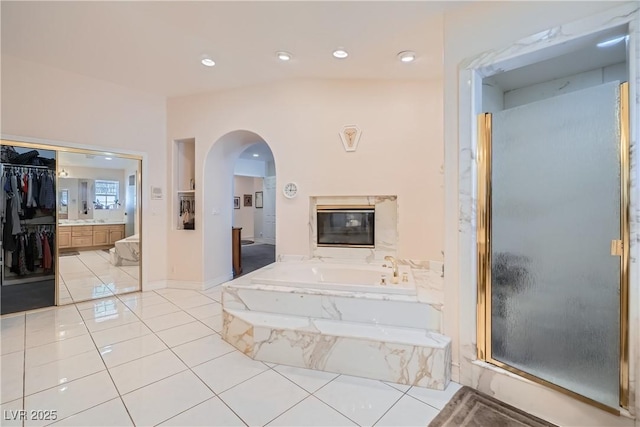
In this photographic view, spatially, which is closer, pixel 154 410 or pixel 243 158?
pixel 154 410

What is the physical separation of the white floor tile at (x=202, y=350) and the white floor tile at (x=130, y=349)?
20 cm

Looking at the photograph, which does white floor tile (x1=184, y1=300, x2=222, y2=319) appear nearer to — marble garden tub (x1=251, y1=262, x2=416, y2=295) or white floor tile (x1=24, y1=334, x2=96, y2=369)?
marble garden tub (x1=251, y1=262, x2=416, y2=295)

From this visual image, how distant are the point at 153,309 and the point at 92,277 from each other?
117cm

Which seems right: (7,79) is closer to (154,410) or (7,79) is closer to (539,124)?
(154,410)

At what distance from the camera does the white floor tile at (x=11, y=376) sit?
6.21 feet

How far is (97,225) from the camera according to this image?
393 centimetres

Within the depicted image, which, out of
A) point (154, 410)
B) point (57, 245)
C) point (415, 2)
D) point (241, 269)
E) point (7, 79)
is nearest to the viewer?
point (154, 410)

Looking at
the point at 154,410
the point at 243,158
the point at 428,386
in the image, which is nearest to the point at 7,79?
the point at 154,410

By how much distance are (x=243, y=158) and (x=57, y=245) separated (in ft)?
19.2

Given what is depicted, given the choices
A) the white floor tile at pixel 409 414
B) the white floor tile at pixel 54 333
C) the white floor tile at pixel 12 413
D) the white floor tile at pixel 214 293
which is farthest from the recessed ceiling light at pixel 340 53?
the white floor tile at pixel 54 333

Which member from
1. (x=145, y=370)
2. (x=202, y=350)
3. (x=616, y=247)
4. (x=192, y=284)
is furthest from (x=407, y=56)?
(x=192, y=284)

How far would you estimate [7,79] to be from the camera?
3.15 m

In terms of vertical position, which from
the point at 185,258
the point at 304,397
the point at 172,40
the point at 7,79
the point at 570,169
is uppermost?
the point at 172,40

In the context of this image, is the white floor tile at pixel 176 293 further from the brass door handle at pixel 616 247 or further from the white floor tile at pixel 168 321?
the brass door handle at pixel 616 247
